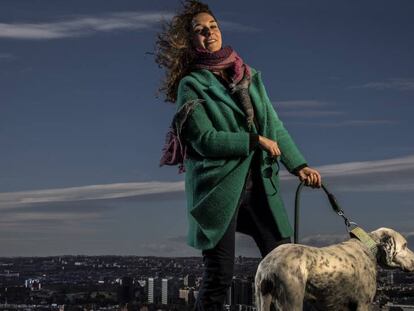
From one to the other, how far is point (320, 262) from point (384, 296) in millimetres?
1090

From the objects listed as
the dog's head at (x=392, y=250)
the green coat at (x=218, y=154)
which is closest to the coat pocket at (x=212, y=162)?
the green coat at (x=218, y=154)

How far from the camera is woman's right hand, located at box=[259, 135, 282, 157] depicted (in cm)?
576

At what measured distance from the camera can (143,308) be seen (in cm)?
1377

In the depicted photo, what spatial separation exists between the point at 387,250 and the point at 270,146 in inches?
38.5

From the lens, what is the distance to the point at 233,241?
5914 millimetres

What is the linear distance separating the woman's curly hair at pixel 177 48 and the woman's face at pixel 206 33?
6 cm

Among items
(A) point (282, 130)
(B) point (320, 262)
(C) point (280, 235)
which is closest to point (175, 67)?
(A) point (282, 130)

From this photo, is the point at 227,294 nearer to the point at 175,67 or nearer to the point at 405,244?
the point at 405,244

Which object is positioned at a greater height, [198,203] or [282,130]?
[282,130]

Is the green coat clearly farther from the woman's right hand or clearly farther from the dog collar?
the dog collar

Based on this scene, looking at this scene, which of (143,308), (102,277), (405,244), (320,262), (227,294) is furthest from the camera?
(102,277)

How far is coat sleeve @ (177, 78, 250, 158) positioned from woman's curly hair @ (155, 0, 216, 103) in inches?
8.7

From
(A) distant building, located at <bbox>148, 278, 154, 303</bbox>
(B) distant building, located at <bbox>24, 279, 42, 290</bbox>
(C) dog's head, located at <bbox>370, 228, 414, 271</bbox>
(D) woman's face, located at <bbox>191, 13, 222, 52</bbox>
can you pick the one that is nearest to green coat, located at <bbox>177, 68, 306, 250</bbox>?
(D) woman's face, located at <bbox>191, 13, 222, 52</bbox>

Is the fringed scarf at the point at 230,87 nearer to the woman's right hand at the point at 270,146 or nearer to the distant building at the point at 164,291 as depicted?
the woman's right hand at the point at 270,146
